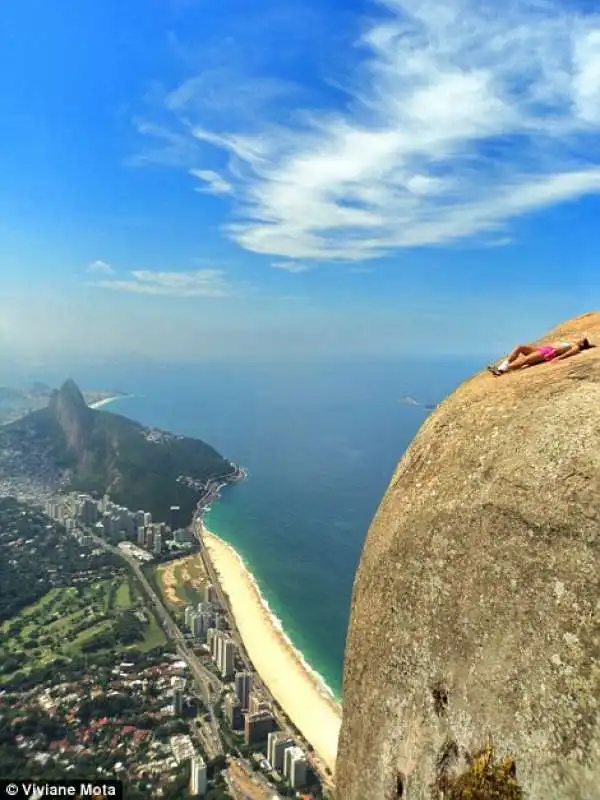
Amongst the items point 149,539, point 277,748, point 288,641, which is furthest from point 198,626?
point 149,539

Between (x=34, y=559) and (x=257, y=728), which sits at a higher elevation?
(x=257, y=728)

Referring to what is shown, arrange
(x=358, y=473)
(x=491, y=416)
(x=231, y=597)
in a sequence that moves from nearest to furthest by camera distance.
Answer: (x=491, y=416) → (x=231, y=597) → (x=358, y=473)

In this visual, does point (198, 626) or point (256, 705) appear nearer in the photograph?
point (256, 705)

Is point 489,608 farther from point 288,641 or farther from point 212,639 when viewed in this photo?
point 288,641

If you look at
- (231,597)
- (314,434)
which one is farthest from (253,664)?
(314,434)

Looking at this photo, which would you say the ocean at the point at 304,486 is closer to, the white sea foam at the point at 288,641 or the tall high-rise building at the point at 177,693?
the white sea foam at the point at 288,641

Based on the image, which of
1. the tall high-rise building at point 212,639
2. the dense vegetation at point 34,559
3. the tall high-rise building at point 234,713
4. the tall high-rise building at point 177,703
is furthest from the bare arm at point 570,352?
the dense vegetation at point 34,559

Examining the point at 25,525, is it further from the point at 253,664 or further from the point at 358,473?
the point at 358,473

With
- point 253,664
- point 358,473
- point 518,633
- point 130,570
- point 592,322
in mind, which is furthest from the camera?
point 358,473
